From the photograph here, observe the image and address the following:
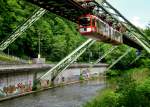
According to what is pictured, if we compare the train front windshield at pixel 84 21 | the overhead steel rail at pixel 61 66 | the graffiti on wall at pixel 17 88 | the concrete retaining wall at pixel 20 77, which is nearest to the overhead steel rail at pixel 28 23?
the concrete retaining wall at pixel 20 77

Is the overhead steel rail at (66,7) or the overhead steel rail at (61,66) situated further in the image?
the overhead steel rail at (61,66)

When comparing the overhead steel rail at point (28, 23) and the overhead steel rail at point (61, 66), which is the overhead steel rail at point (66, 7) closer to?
the overhead steel rail at point (28, 23)

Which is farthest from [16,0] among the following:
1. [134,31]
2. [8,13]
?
Answer: [134,31]

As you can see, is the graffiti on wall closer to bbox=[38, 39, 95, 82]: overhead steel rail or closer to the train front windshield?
bbox=[38, 39, 95, 82]: overhead steel rail

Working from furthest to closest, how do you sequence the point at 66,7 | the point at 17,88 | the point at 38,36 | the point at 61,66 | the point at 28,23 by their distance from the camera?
the point at 38,36
the point at 61,66
the point at 28,23
the point at 17,88
the point at 66,7

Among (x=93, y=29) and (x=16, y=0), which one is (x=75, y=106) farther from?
(x=16, y=0)

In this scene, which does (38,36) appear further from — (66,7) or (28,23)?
(66,7)

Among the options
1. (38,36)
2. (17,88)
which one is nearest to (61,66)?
(17,88)

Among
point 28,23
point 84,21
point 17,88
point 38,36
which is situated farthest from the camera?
point 38,36

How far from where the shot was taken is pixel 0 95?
59.2 m

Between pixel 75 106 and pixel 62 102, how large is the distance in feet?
16.1

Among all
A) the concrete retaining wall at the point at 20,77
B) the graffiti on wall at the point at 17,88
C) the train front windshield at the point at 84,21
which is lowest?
the graffiti on wall at the point at 17,88

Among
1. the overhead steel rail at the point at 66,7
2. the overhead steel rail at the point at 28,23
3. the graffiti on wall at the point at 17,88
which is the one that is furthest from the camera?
the overhead steel rail at the point at 28,23

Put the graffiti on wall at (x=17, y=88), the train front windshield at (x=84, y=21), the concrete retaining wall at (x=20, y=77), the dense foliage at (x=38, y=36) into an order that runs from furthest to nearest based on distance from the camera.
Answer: the dense foliage at (x=38, y=36), the graffiti on wall at (x=17, y=88), the concrete retaining wall at (x=20, y=77), the train front windshield at (x=84, y=21)
